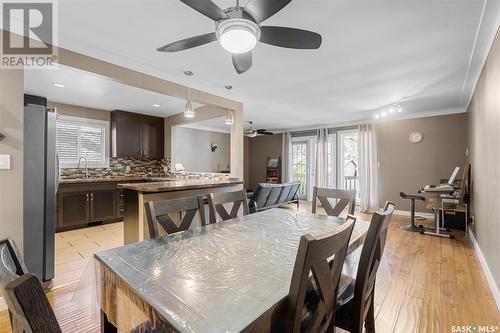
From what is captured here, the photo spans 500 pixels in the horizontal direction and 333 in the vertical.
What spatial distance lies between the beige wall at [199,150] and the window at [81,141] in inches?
61.3

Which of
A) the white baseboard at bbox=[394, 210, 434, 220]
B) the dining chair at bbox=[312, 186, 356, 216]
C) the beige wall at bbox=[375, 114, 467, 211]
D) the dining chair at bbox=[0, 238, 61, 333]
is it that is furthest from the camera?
the white baseboard at bbox=[394, 210, 434, 220]

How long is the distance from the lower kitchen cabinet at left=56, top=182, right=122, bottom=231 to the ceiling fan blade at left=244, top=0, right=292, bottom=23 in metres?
4.32

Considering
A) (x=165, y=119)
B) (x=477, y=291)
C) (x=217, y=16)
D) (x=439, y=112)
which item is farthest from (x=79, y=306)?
A: (x=439, y=112)

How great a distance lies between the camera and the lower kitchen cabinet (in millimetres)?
4027

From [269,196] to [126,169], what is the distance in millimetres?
3498

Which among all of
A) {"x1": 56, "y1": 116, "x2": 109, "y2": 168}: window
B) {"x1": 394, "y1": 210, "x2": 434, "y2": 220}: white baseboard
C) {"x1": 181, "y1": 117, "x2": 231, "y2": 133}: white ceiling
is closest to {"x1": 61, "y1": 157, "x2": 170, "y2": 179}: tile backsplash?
{"x1": 56, "y1": 116, "x2": 109, "y2": 168}: window

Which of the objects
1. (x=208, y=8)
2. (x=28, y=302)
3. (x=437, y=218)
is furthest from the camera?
(x=437, y=218)

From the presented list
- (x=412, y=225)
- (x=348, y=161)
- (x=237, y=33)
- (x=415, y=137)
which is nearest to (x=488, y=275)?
(x=412, y=225)

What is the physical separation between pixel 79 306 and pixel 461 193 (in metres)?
5.20

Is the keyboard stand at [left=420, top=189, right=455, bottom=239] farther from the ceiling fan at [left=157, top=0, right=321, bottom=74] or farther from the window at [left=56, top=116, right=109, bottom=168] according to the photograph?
the window at [left=56, top=116, right=109, bottom=168]

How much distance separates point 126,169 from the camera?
18.2 ft

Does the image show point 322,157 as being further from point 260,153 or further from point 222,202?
point 222,202

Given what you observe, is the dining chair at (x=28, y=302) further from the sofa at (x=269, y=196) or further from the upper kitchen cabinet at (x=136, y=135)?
the upper kitchen cabinet at (x=136, y=135)

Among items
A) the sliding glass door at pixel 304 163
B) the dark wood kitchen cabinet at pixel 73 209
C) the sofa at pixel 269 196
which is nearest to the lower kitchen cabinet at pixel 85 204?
the dark wood kitchen cabinet at pixel 73 209
